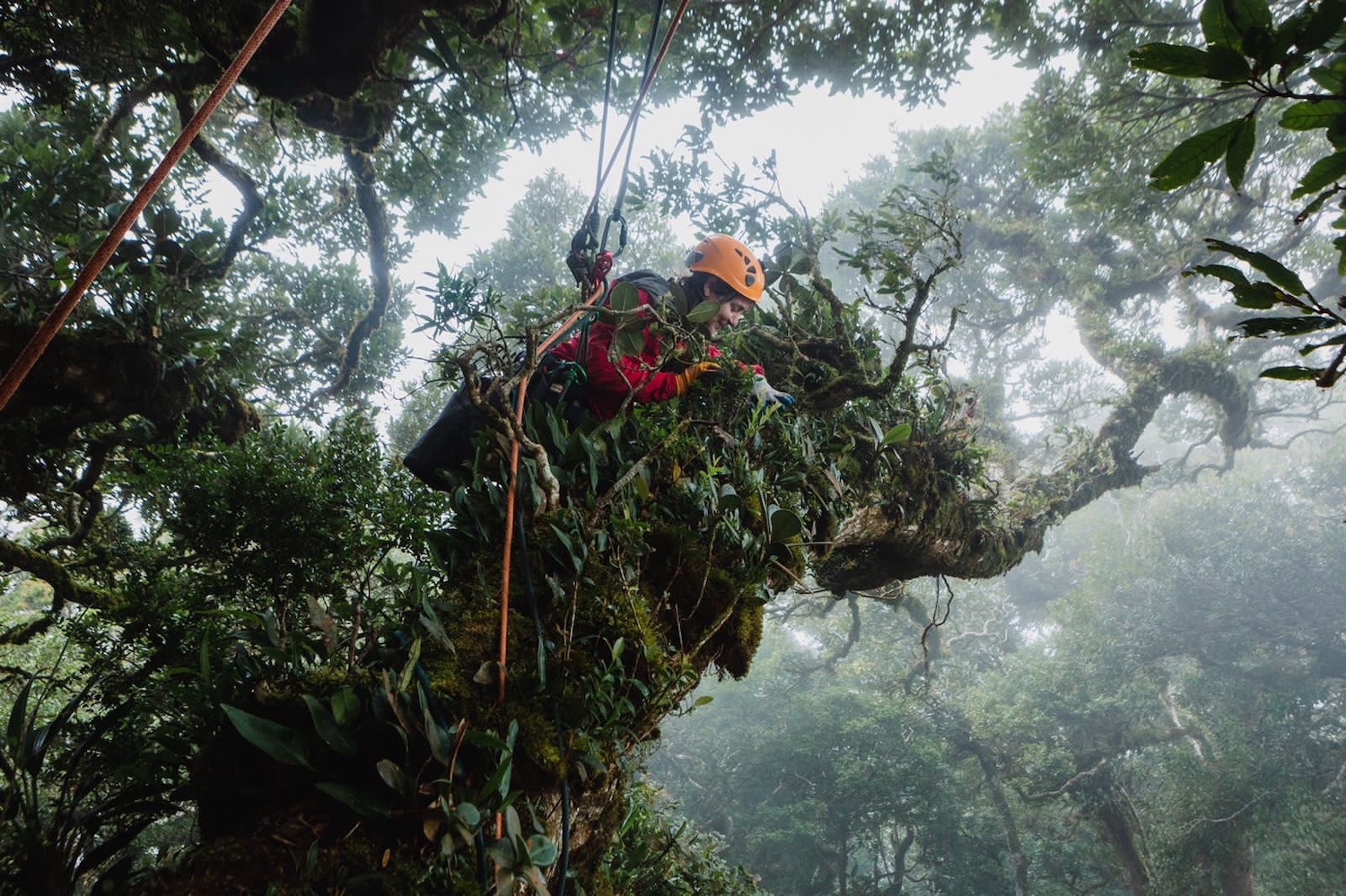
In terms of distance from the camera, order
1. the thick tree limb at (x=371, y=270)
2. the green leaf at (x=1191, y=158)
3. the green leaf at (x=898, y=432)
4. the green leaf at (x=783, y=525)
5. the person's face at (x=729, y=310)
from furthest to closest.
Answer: the thick tree limb at (x=371, y=270) → the green leaf at (x=898, y=432) → the person's face at (x=729, y=310) → the green leaf at (x=783, y=525) → the green leaf at (x=1191, y=158)

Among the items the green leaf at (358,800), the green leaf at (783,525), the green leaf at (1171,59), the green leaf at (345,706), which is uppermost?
the green leaf at (783,525)

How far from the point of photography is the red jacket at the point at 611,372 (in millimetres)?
2729

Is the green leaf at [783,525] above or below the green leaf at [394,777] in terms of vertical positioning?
above

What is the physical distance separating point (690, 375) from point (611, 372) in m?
0.43

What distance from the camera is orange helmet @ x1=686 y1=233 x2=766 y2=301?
342 centimetres

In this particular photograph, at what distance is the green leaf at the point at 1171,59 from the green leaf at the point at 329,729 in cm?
176

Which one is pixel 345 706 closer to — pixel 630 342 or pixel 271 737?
pixel 271 737

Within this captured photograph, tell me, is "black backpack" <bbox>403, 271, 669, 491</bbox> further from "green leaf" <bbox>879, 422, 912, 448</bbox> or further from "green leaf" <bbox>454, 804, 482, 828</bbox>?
"green leaf" <bbox>879, 422, 912, 448</bbox>

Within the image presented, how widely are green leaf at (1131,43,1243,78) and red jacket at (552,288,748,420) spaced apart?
5.92 feet

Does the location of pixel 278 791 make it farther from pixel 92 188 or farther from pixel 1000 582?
pixel 1000 582

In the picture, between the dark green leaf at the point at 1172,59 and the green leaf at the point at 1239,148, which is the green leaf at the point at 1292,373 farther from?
the dark green leaf at the point at 1172,59

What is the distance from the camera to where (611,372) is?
108 inches

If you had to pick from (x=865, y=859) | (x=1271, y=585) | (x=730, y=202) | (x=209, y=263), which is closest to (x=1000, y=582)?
(x=1271, y=585)

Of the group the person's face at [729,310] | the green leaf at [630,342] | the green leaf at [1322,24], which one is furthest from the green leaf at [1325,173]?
the person's face at [729,310]
